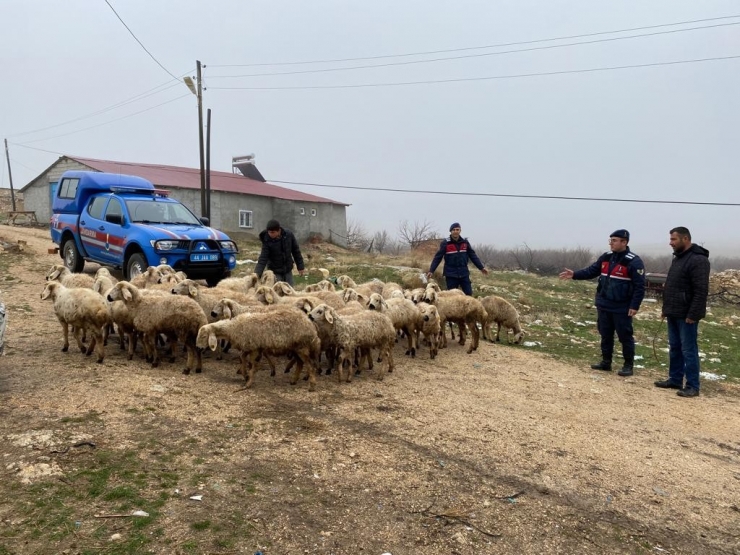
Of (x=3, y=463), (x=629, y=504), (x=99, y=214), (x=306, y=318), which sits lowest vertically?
(x=629, y=504)

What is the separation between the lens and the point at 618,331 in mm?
9250

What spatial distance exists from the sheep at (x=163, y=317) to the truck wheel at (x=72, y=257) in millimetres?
8752

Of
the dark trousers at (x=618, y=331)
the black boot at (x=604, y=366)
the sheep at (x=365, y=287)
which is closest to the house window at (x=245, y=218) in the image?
the sheep at (x=365, y=287)

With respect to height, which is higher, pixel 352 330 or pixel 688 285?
pixel 688 285

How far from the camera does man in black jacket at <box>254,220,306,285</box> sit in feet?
36.3

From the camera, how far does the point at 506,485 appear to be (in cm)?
468

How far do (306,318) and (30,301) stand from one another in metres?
7.79

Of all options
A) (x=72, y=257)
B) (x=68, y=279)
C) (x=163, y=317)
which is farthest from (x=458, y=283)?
(x=72, y=257)

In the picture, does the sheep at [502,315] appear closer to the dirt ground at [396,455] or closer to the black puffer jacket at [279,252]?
the dirt ground at [396,455]

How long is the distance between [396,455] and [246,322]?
9.97ft

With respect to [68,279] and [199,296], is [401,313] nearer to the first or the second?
[199,296]

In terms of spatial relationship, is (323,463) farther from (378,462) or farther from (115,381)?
(115,381)

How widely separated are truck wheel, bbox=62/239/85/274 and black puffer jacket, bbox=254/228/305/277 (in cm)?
711

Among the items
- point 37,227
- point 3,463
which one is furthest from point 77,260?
point 37,227
